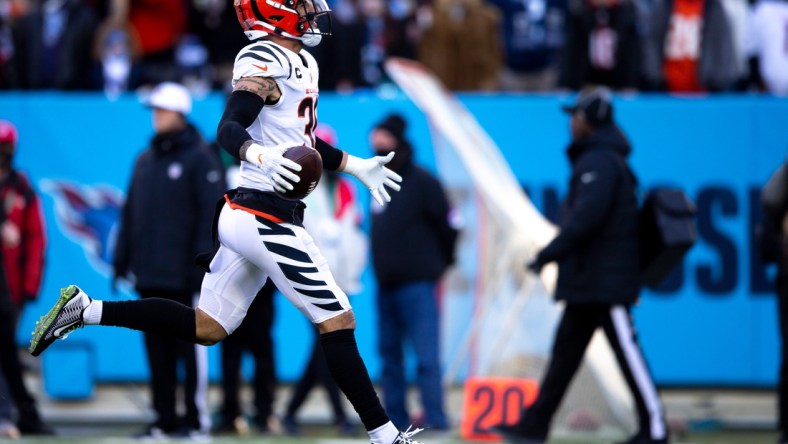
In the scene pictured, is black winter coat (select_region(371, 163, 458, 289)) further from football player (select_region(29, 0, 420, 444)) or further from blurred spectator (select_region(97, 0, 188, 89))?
blurred spectator (select_region(97, 0, 188, 89))

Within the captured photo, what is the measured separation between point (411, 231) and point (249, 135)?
3.74 metres

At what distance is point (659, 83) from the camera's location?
11.1 meters

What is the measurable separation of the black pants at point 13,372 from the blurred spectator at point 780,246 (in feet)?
13.7

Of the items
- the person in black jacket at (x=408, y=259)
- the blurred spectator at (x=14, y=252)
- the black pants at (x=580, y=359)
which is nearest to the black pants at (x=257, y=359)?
the person in black jacket at (x=408, y=259)

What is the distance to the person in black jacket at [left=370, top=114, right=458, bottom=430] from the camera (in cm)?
880

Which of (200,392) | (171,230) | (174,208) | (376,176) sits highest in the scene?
(376,176)

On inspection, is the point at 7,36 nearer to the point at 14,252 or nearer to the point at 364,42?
the point at 364,42

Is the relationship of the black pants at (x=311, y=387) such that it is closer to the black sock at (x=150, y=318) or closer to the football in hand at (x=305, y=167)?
the black sock at (x=150, y=318)

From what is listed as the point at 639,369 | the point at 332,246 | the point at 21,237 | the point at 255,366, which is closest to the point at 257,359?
the point at 255,366

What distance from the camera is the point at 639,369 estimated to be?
771 centimetres

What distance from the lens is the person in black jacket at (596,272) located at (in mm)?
7703

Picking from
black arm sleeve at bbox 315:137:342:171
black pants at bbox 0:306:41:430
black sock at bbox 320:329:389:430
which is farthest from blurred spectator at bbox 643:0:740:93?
black sock at bbox 320:329:389:430

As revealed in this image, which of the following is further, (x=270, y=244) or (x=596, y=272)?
(x=596, y=272)

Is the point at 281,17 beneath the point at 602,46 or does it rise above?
above
